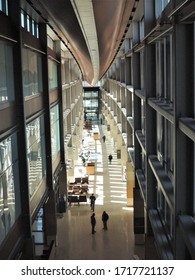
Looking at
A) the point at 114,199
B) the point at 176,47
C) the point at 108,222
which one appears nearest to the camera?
the point at 176,47

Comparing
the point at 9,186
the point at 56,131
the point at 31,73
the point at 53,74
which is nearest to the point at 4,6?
the point at 31,73

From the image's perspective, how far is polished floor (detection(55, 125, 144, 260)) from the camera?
16.6m

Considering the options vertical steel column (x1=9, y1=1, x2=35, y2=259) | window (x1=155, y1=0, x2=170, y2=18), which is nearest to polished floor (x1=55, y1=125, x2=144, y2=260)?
vertical steel column (x1=9, y1=1, x2=35, y2=259)

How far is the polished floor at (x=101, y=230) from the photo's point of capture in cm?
1661

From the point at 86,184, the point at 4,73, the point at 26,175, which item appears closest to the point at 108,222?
the point at 86,184

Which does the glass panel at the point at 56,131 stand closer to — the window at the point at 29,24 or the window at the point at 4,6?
the window at the point at 29,24

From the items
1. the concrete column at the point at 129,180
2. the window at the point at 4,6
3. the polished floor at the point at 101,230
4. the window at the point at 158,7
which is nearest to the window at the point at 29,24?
the window at the point at 4,6

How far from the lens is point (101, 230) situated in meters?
19.4

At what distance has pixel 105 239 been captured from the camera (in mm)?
18234

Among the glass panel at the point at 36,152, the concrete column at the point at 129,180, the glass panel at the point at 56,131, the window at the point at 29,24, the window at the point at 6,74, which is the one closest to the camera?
the window at the point at 6,74

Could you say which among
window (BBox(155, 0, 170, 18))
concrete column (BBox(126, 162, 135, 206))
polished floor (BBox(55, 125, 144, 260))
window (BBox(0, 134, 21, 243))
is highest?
window (BBox(155, 0, 170, 18))

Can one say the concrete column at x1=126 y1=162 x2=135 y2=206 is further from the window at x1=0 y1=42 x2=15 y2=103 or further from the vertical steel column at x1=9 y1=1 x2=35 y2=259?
the window at x1=0 y1=42 x2=15 y2=103
